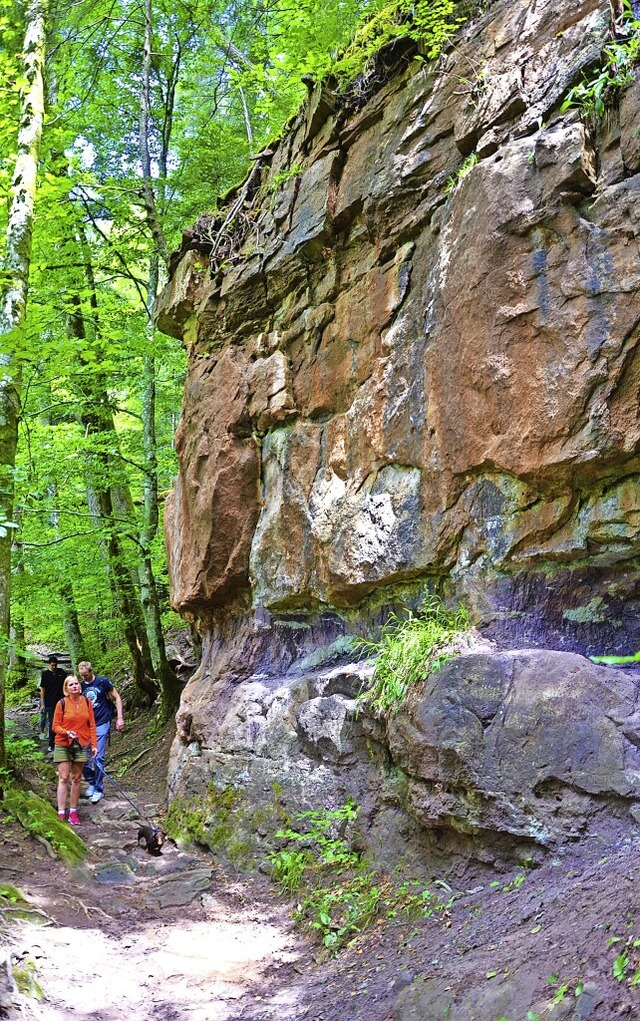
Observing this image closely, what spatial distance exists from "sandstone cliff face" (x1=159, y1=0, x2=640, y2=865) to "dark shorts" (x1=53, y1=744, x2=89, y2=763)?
1.29 m

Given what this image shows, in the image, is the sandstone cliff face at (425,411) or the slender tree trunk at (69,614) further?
the slender tree trunk at (69,614)

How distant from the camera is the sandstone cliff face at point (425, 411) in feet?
18.1

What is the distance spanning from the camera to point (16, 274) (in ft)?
29.3

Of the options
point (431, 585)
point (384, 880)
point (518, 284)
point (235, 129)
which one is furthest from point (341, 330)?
point (235, 129)

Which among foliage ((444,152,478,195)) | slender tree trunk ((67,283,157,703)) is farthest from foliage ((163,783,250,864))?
foliage ((444,152,478,195))

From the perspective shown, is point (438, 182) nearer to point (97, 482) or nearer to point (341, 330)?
point (341, 330)

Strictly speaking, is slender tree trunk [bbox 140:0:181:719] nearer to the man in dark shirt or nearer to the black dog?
the man in dark shirt

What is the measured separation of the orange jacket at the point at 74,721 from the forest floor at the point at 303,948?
131 centimetres

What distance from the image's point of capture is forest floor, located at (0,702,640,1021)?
150 inches

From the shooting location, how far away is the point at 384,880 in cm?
602

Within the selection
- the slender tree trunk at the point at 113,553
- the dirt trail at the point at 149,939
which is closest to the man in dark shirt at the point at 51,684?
the slender tree trunk at the point at 113,553

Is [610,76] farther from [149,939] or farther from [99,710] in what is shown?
[99,710]

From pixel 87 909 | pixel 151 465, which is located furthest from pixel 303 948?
pixel 151 465

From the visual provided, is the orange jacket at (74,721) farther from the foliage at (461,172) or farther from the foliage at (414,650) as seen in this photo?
the foliage at (461,172)
